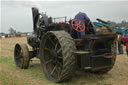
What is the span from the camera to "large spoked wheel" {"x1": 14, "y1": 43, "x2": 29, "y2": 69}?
7156mm

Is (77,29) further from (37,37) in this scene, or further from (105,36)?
(37,37)

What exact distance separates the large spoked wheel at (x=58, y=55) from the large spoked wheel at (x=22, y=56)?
1595mm

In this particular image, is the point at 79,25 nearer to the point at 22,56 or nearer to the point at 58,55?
the point at 58,55

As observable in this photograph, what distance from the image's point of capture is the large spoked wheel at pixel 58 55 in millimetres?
4562

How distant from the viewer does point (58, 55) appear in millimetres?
5141

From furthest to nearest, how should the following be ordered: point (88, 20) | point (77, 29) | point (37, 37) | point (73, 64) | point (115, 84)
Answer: point (37, 37) → point (88, 20) → point (77, 29) → point (115, 84) → point (73, 64)

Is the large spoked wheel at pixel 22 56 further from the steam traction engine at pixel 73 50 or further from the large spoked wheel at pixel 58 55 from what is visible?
the large spoked wheel at pixel 58 55

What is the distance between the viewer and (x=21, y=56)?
743cm

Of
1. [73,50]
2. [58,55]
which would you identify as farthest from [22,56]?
[73,50]

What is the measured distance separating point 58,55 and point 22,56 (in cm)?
255

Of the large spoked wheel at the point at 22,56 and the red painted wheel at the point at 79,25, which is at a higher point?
the red painted wheel at the point at 79,25

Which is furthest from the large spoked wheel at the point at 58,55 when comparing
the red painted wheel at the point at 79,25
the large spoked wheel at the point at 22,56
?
the large spoked wheel at the point at 22,56

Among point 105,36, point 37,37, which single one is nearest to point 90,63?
point 105,36

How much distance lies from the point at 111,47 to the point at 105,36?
1.85 feet
